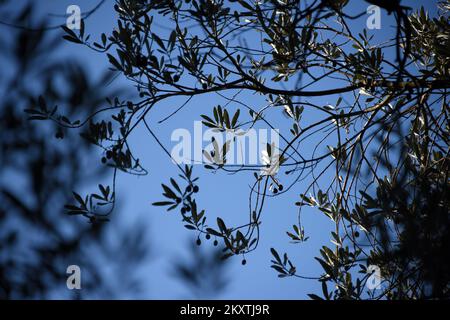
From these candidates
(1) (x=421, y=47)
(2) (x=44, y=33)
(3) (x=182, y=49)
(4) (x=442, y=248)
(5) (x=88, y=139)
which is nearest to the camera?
(4) (x=442, y=248)

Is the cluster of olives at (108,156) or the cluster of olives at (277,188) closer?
the cluster of olives at (108,156)

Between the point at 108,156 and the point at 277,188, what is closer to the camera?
the point at 108,156

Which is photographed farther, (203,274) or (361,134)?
(361,134)

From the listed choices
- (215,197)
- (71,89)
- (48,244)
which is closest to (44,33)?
(71,89)

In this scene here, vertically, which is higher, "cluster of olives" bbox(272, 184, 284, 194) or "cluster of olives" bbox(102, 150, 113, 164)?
"cluster of olives" bbox(102, 150, 113, 164)

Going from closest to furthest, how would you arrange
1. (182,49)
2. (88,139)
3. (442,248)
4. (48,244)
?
(48,244) < (442,248) < (88,139) < (182,49)

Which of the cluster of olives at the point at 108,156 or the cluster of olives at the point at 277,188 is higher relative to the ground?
the cluster of olives at the point at 108,156

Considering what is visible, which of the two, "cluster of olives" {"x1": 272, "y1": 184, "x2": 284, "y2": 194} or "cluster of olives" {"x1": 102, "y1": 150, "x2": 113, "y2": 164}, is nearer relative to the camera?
"cluster of olives" {"x1": 102, "y1": 150, "x2": 113, "y2": 164}

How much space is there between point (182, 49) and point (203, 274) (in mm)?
1365

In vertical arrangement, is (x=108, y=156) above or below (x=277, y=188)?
above

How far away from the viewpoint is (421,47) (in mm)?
3082

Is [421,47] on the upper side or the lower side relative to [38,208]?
upper
